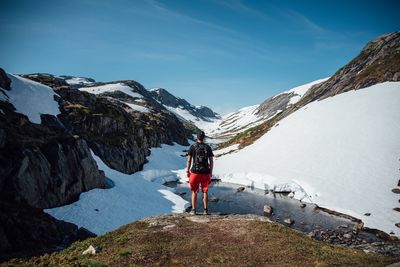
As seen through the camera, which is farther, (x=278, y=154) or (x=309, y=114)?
(x=309, y=114)

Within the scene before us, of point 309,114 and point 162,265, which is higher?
point 309,114

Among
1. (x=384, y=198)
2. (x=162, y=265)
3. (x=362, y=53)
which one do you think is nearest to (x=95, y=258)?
(x=162, y=265)

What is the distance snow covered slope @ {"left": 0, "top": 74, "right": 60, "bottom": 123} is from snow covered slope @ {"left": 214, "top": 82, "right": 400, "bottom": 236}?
40461 millimetres

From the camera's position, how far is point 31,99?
163 ft

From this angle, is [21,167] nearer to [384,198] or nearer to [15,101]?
[15,101]

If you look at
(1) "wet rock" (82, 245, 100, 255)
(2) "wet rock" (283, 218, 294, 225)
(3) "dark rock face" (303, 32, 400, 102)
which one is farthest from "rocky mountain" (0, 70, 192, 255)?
(3) "dark rock face" (303, 32, 400, 102)

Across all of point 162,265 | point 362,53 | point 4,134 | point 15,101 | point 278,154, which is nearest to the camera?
point 162,265

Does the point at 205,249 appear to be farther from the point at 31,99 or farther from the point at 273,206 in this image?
the point at 31,99

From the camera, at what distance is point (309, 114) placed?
8088 cm

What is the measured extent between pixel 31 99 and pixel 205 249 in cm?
4770

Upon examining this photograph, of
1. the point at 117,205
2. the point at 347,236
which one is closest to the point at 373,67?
the point at 347,236

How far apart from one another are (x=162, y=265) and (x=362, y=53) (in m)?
126

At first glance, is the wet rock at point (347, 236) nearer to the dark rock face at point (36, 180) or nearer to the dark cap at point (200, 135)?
the dark cap at point (200, 135)

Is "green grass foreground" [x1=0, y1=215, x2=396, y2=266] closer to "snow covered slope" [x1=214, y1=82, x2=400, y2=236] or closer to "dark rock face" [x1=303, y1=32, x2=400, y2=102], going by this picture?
"snow covered slope" [x1=214, y1=82, x2=400, y2=236]
